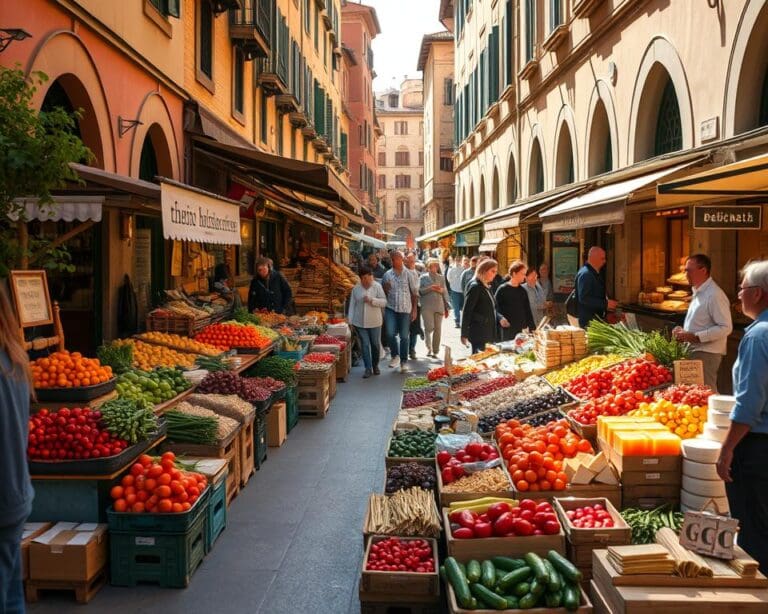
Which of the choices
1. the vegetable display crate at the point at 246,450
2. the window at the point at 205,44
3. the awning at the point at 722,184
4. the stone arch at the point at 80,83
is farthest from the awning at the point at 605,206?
the window at the point at 205,44

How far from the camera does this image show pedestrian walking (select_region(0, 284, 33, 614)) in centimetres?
290

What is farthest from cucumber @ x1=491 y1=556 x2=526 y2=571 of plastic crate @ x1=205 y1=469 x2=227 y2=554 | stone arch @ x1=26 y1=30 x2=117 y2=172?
stone arch @ x1=26 y1=30 x2=117 y2=172

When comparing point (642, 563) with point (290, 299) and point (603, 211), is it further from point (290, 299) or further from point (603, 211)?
point (290, 299)

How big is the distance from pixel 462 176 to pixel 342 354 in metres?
25.9

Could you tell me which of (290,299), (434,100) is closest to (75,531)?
(290,299)

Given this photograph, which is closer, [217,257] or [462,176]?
[217,257]

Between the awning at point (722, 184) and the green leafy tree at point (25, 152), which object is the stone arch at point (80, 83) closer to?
the green leafy tree at point (25, 152)

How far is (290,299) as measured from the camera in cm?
1493

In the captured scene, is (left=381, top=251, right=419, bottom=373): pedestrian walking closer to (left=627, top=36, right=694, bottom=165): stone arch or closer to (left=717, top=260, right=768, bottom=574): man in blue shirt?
(left=627, top=36, right=694, bottom=165): stone arch

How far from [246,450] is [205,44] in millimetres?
9418

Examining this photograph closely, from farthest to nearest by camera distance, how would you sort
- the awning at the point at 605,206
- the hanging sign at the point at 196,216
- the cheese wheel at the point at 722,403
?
1. the awning at the point at 605,206
2. the hanging sign at the point at 196,216
3. the cheese wheel at the point at 722,403

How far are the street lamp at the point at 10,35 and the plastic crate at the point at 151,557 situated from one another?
436 cm

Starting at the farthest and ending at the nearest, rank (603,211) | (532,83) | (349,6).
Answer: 1. (349,6)
2. (532,83)
3. (603,211)

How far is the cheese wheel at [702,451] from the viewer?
5184mm
